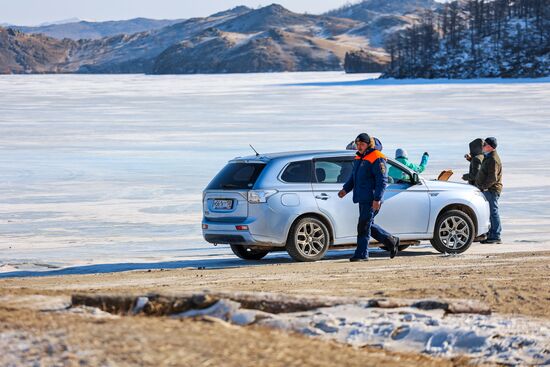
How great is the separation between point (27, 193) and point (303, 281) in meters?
13.3

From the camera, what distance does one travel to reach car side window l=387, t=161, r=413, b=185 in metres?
15.3

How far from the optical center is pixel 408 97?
73.1 m

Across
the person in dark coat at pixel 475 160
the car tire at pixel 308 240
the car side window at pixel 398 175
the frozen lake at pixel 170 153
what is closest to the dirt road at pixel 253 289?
the car tire at pixel 308 240

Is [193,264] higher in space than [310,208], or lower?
lower

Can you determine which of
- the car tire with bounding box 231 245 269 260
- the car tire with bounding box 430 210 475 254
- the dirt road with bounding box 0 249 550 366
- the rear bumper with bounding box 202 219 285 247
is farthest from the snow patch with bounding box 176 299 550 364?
the car tire with bounding box 430 210 475 254

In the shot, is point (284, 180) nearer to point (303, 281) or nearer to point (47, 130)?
point (303, 281)

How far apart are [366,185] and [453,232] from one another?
6.91 ft

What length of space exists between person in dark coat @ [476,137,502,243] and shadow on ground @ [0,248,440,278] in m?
1.22

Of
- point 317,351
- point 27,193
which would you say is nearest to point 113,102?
point 27,193

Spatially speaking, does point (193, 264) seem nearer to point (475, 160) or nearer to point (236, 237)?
point (236, 237)

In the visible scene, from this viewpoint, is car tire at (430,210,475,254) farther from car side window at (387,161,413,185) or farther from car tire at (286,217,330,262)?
car tire at (286,217,330,262)

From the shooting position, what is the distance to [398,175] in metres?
15.3

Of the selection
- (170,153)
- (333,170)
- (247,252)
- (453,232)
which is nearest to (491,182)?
(453,232)

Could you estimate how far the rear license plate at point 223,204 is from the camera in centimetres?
1427
